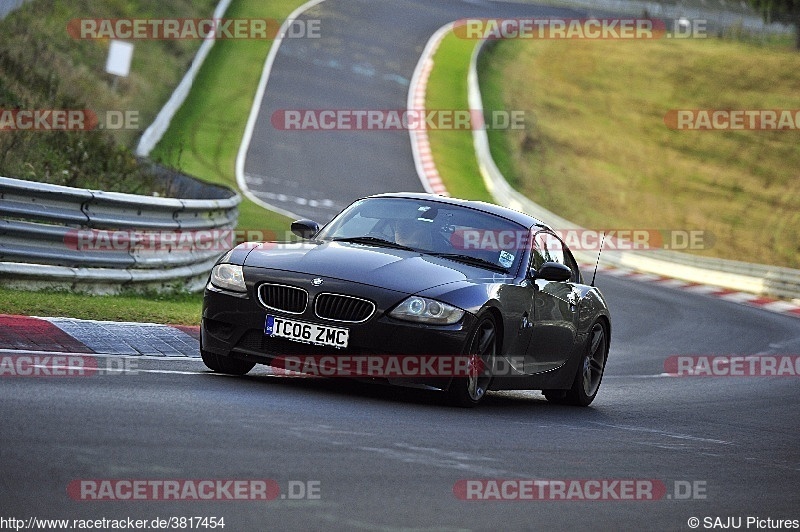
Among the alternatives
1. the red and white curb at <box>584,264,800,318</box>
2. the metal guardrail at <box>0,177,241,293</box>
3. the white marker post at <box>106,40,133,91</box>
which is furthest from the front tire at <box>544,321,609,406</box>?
the white marker post at <box>106,40,133,91</box>

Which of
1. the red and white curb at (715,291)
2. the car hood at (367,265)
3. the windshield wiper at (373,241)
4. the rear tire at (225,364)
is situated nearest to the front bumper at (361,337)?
the car hood at (367,265)

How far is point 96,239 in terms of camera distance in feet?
43.0

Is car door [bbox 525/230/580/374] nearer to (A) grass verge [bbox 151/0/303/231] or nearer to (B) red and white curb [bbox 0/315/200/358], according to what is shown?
(B) red and white curb [bbox 0/315/200/358]

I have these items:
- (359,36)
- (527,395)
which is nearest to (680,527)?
(527,395)

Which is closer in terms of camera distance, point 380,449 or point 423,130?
point 380,449

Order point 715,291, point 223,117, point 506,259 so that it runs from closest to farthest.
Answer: point 506,259, point 715,291, point 223,117

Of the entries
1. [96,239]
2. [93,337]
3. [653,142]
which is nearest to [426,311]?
[93,337]

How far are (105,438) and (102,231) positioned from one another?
6.95 meters

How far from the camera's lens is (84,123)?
62.1ft

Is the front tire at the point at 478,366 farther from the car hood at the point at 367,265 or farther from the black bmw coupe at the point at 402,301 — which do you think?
the car hood at the point at 367,265

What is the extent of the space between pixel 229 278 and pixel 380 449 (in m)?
2.47

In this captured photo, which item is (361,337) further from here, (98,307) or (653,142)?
(653,142)

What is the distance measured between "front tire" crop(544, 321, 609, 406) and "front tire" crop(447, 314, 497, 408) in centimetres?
193

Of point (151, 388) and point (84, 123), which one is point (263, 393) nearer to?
point (151, 388)
